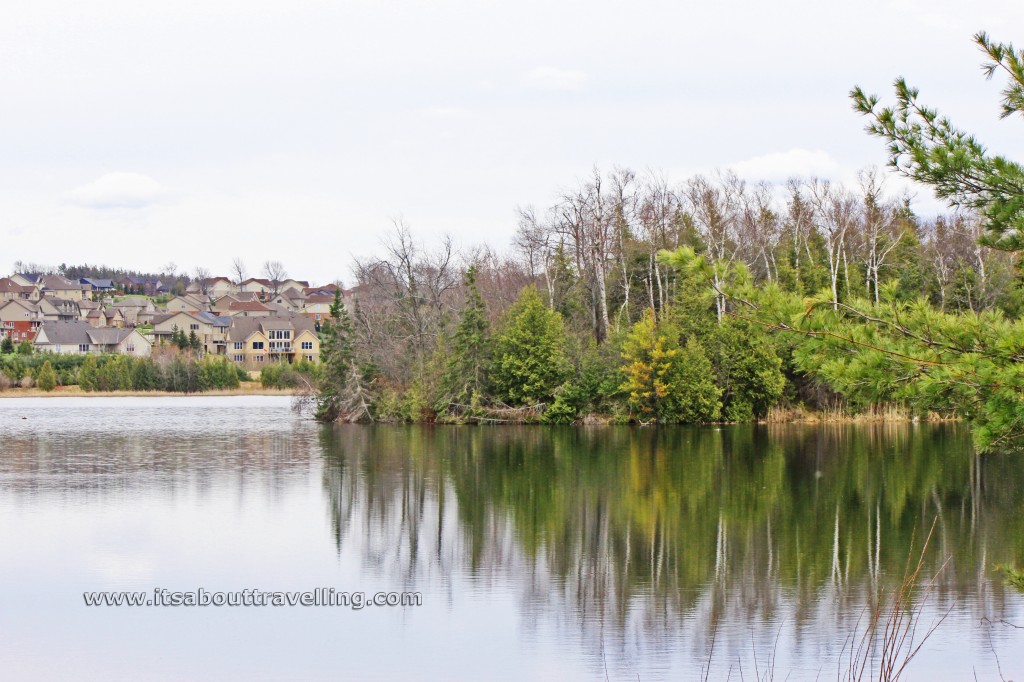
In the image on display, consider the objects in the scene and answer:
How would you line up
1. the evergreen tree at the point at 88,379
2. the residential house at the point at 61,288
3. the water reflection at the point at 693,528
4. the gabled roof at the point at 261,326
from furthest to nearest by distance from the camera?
the residential house at the point at 61,288 → the gabled roof at the point at 261,326 → the evergreen tree at the point at 88,379 → the water reflection at the point at 693,528

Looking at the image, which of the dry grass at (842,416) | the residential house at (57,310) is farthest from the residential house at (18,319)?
the dry grass at (842,416)

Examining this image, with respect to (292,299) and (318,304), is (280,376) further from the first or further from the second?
(292,299)

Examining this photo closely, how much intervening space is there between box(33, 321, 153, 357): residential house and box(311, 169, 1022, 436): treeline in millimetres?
50345

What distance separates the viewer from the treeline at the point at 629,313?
41.2 m

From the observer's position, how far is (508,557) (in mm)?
16328

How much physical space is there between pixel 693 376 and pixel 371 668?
30.7 meters

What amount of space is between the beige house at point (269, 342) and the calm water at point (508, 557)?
6788cm

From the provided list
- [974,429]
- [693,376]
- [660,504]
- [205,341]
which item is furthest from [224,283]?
[974,429]

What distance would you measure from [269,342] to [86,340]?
17013mm

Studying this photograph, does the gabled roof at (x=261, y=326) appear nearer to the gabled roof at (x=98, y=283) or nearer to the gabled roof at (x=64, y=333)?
the gabled roof at (x=64, y=333)

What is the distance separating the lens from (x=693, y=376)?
4059 centimetres

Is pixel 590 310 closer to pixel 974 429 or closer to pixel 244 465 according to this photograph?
pixel 244 465

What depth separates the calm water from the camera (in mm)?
11430

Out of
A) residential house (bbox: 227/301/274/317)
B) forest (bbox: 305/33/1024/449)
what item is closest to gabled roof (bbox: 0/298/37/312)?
residential house (bbox: 227/301/274/317)
